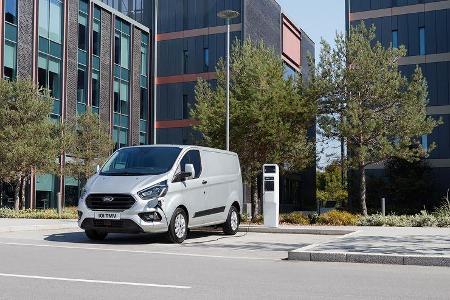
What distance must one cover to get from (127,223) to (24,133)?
15.8 meters

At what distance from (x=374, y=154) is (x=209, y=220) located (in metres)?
12.3

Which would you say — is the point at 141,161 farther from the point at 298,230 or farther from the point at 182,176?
the point at 298,230

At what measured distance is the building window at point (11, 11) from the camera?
34.8 meters

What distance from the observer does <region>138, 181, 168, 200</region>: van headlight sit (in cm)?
1263

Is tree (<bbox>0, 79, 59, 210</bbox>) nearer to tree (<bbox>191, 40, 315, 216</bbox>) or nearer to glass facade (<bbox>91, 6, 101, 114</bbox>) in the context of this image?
tree (<bbox>191, 40, 315, 216</bbox>)

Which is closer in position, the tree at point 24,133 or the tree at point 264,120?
the tree at point 264,120

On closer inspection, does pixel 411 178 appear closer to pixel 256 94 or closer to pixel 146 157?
pixel 256 94

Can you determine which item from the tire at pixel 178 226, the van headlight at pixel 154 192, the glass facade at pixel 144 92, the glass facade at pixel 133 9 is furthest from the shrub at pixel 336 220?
the glass facade at pixel 133 9

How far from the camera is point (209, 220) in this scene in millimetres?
14430

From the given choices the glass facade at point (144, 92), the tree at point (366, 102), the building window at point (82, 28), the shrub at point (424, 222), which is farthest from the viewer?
the glass facade at point (144, 92)

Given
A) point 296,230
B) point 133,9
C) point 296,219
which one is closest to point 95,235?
point 296,230

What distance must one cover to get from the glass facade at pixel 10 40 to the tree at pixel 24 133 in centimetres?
690

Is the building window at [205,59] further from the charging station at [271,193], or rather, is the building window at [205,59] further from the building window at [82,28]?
the charging station at [271,193]

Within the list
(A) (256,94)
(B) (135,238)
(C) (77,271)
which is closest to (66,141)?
(A) (256,94)
